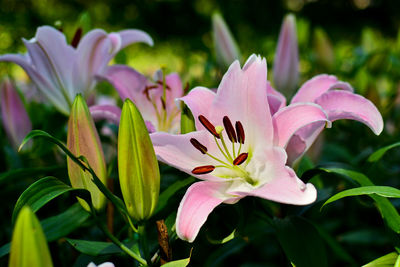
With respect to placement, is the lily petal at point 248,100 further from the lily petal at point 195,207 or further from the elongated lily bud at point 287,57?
the elongated lily bud at point 287,57

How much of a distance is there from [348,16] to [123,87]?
25.2 ft

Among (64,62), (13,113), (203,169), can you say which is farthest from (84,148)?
(13,113)

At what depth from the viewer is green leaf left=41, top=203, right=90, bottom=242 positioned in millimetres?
521

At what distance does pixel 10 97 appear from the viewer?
715 millimetres

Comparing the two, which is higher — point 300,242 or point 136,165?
point 136,165

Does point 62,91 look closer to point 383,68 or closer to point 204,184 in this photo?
point 204,184

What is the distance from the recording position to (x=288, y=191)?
40 cm

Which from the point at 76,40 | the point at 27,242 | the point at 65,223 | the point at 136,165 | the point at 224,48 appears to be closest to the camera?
the point at 27,242

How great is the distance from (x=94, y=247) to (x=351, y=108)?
30 centimetres

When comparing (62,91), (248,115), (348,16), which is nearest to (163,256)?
(248,115)

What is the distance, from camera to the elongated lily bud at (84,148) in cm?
44

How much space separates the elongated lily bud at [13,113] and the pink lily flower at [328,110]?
0.42m

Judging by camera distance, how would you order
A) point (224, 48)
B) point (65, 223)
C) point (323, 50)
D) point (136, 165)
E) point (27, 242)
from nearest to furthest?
point (27, 242)
point (136, 165)
point (65, 223)
point (224, 48)
point (323, 50)

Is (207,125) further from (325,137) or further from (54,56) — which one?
(325,137)
